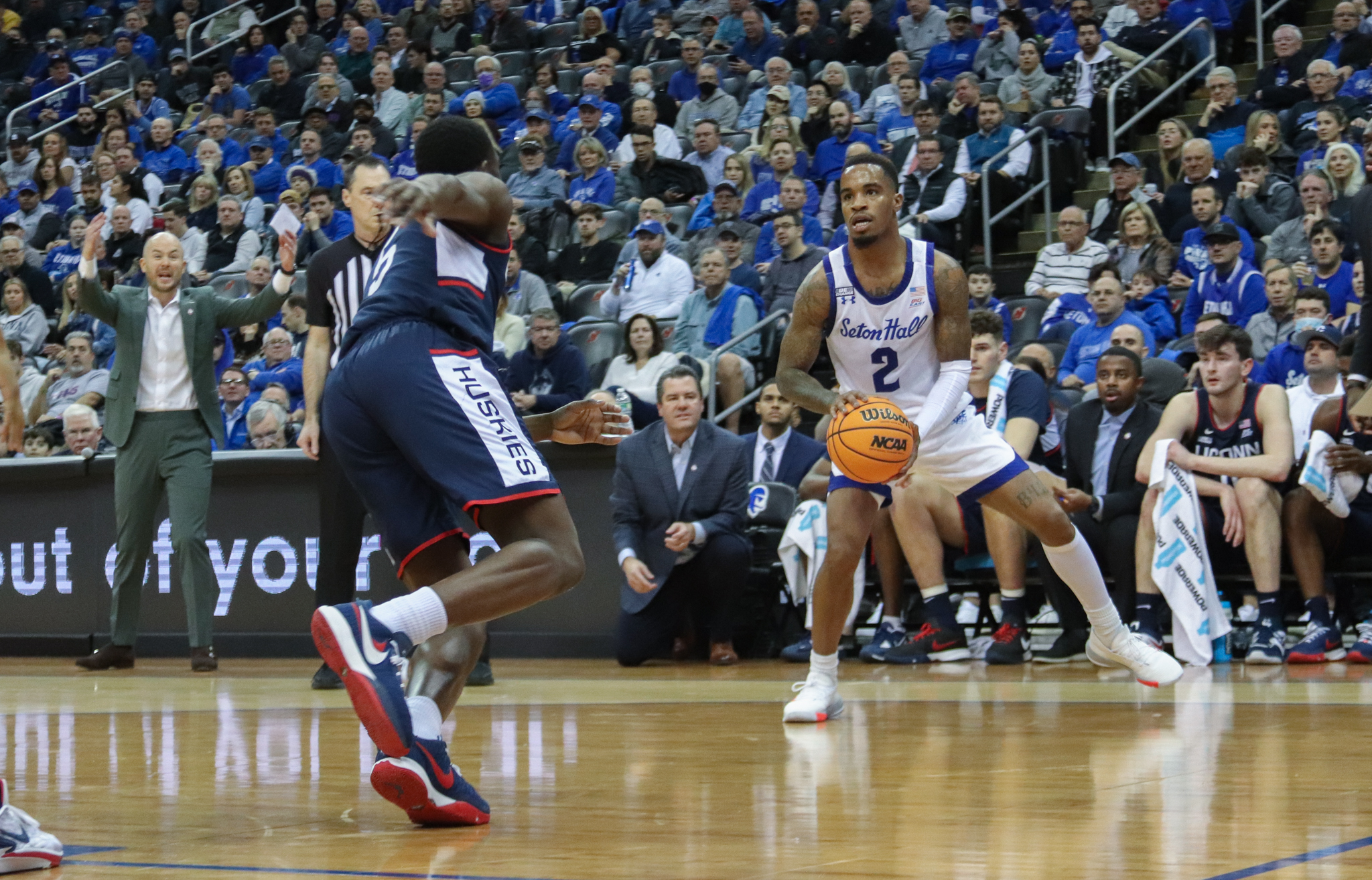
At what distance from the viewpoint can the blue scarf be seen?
41.3 ft

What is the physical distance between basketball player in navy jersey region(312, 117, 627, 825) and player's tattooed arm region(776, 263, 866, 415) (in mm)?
2183

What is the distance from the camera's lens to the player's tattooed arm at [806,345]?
20.4 feet

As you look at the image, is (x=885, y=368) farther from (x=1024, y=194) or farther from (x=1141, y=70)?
(x=1141, y=70)

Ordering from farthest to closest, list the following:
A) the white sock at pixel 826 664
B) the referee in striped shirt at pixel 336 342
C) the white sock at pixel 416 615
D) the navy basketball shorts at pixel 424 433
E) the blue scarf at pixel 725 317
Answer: the blue scarf at pixel 725 317 < the referee in striped shirt at pixel 336 342 < the white sock at pixel 826 664 < the navy basketball shorts at pixel 424 433 < the white sock at pixel 416 615

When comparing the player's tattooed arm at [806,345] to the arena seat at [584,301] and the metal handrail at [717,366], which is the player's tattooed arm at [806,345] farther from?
the arena seat at [584,301]

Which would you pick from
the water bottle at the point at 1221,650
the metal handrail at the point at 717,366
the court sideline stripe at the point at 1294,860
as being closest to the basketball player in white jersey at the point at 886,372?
the water bottle at the point at 1221,650

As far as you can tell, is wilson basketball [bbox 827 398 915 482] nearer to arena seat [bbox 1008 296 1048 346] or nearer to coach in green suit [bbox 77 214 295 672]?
coach in green suit [bbox 77 214 295 672]

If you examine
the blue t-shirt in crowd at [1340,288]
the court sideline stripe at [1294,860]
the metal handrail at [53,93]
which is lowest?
the court sideline stripe at [1294,860]

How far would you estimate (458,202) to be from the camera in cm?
390

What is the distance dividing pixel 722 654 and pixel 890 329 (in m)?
3.83

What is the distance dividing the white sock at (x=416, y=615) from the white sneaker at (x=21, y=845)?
0.76 metres

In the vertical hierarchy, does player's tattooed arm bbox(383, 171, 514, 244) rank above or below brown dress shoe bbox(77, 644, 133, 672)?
above

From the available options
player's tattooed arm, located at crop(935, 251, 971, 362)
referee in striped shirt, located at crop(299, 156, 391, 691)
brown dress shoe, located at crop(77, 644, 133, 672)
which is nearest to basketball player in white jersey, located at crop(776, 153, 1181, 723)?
player's tattooed arm, located at crop(935, 251, 971, 362)

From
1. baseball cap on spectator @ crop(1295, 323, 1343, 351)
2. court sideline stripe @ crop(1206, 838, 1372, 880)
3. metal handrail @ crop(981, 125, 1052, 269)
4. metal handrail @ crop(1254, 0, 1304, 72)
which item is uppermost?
metal handrail @ crop(1254, 0, 1304, 72)
